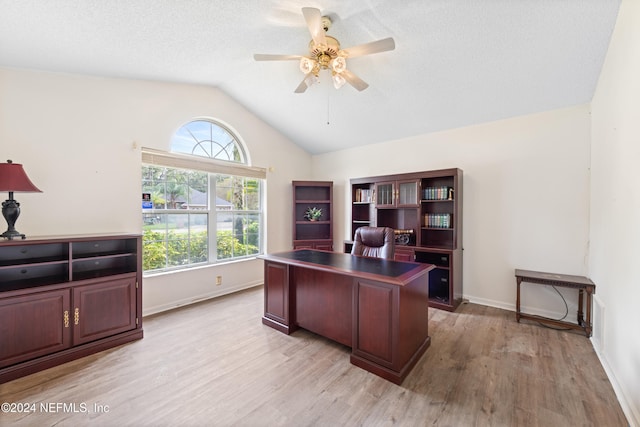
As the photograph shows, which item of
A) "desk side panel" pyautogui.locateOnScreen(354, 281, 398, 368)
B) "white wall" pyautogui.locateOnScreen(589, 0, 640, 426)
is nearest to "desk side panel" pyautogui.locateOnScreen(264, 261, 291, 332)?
"desk side panel" pyautogui.locateOnScreen(354, 281, 398, 368)

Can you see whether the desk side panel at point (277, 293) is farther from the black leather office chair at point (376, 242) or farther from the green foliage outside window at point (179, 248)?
the green foliage outside window at point (179, 248)

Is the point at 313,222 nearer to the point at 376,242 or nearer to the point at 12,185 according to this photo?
the point at 376,242

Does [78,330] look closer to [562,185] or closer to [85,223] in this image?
[85,223]

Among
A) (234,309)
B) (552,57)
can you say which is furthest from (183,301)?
(552,57)

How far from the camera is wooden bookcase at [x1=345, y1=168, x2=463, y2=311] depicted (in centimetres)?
346

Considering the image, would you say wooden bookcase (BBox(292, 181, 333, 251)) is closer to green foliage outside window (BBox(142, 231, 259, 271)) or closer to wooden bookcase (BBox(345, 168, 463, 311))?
wooden bookcase (BBox(345, 168, 463, 311))

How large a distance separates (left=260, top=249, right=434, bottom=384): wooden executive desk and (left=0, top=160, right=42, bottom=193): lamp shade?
6.85 feet

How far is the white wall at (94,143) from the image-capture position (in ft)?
8.20

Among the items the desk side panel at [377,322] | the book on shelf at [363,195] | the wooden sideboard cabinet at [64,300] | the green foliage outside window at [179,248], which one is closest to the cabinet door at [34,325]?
the wooden sideboard cabinet at [64,300]

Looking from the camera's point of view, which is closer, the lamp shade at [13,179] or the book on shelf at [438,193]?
the lamp shade at [13,179]

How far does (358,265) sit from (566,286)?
2261 mm

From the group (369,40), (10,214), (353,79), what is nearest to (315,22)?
(353,79)

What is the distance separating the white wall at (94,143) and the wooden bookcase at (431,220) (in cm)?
269

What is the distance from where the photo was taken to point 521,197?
10.7 ft
